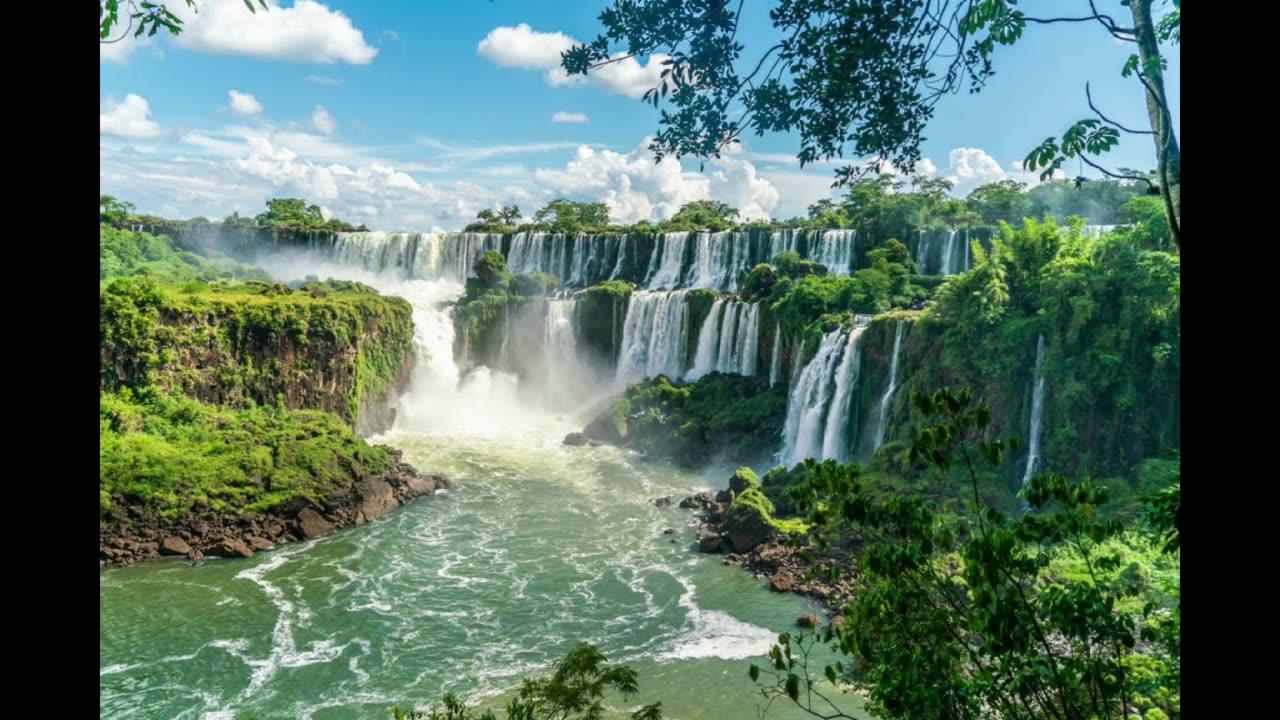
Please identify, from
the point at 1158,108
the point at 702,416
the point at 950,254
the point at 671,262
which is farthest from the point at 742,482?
the point at 1158,108

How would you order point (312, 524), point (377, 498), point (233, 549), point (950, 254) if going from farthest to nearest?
point (950, 254) → point (377, 498) → point (312, 524) → point (233, 549)

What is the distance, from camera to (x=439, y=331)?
25.7 metres

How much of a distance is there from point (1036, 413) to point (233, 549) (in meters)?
13.7

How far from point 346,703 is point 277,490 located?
719 centimetres

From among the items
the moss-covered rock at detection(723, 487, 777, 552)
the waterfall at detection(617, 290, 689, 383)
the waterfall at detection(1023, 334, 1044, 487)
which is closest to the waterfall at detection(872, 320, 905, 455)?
the waterfall at detection(1023, 334, 1044, 487)

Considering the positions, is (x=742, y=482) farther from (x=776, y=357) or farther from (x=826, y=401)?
(x=776, y=357)

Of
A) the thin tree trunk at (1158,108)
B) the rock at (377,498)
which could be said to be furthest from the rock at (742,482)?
the thin tree trunk at (1158,108)

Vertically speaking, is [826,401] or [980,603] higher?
[980,603]

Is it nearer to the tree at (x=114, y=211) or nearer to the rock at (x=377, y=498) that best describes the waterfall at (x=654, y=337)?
the rock at (x=377, y=498)

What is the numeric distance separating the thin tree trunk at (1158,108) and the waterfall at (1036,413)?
1252cm

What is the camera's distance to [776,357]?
21672 millimetres

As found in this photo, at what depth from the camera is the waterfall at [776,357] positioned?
2150cm

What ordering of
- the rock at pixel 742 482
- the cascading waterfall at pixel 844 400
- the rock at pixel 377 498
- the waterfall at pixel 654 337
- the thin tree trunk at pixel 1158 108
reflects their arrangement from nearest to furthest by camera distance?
the thin tree trunk at pixel 1158 108 < the rock at pixel 377 498 < the rock at pixel 742 482 < the cascading waterfall at pixel 844 400 < the waterfall at pixel 654 337
